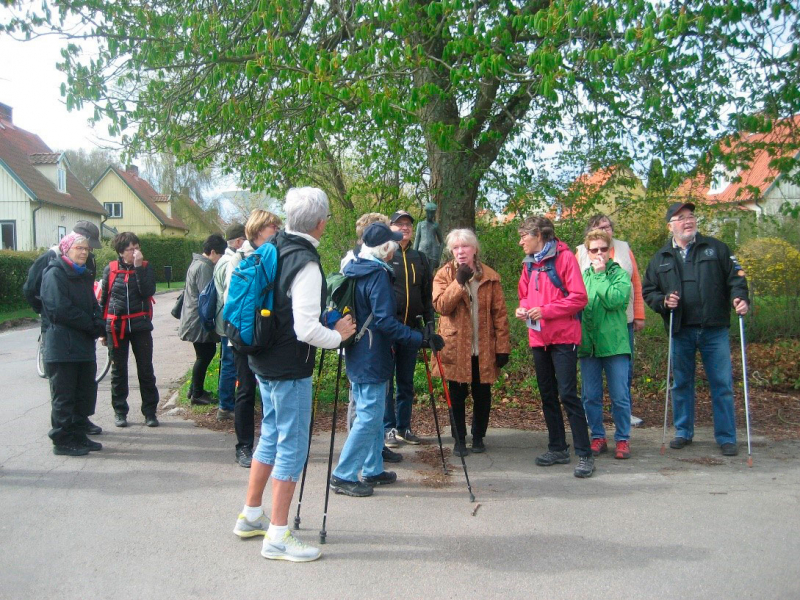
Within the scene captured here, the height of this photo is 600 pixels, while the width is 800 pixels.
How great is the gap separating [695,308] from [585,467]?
1.85 metres

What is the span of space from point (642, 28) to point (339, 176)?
541 inches

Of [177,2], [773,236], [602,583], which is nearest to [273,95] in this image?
[177,2]

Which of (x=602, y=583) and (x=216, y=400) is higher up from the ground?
(x=216, y=400)

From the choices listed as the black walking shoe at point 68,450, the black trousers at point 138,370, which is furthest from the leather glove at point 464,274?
the black walking shoe at point 68,450

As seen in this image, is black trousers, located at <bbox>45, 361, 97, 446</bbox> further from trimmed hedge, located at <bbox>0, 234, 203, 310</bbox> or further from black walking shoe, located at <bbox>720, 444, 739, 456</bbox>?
trimmed hedge, located at <bbox>0, 234, 203, 310</bbox>

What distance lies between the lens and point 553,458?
5.82m

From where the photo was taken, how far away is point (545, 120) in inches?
408

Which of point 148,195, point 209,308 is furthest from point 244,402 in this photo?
point 148,195

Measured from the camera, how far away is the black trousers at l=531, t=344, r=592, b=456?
5.61m

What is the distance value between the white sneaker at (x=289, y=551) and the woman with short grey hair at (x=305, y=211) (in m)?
1.76

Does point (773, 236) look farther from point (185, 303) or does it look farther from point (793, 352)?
point (185, 303)

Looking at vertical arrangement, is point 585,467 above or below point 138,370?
below

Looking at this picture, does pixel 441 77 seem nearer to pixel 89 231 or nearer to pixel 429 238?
pixel 429 238

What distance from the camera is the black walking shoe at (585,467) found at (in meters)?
5.48
